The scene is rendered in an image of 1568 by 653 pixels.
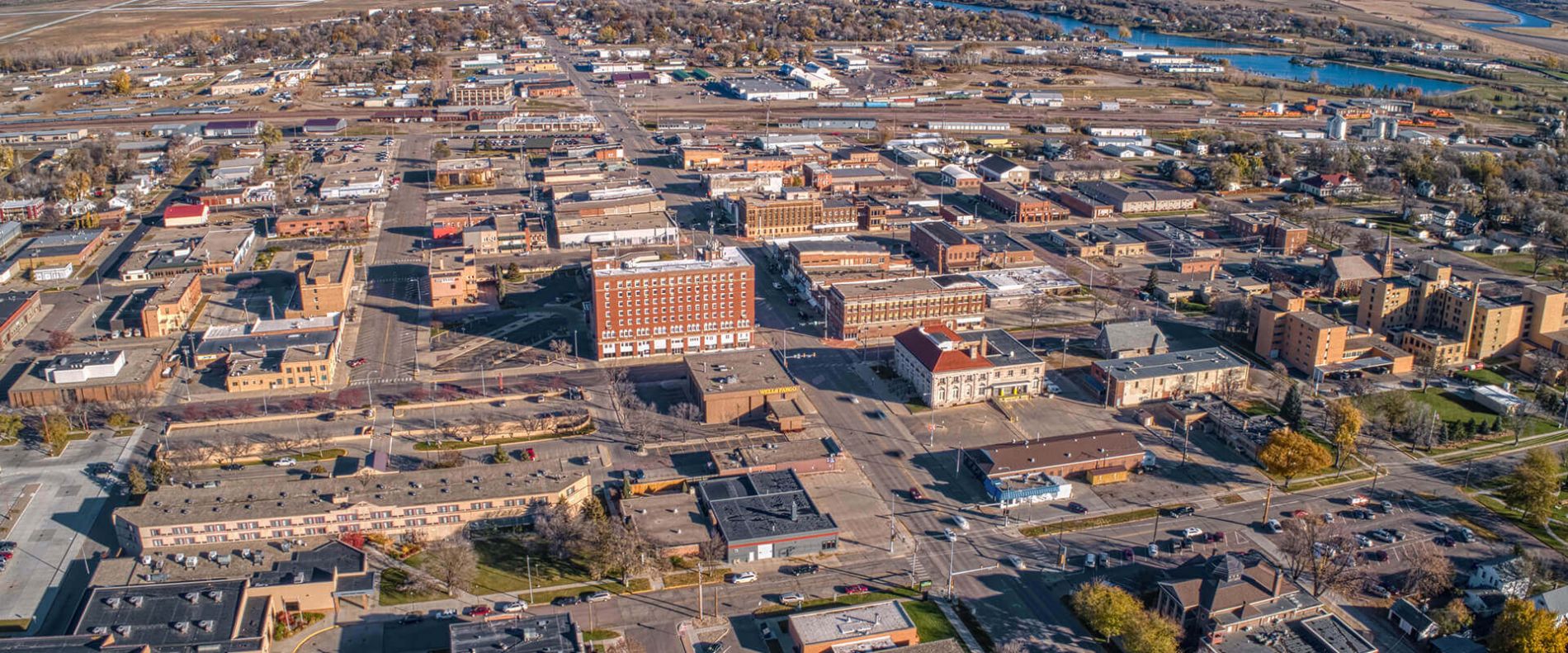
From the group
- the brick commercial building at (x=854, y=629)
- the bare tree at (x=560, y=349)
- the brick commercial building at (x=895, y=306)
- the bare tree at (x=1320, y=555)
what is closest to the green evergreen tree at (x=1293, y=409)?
the bare tree at (x=1320, y=555)

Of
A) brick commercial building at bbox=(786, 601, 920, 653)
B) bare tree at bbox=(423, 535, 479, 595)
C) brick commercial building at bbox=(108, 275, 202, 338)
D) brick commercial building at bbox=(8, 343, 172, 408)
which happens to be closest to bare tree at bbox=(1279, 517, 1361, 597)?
brick commercial building at bbox=(786, 601, 920, 653)

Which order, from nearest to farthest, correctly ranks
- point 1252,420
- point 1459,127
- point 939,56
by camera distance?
point 1252,420 → point 1459,127 → point 939,56

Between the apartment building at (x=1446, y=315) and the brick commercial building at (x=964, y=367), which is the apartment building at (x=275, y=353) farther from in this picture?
the apartment building at (x=1446, y=315)

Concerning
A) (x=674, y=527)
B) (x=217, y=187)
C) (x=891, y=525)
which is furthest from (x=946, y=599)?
(x=217, y=187)

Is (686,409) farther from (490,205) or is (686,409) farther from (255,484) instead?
(490,205)

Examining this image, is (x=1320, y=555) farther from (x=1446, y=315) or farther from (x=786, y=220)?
(x=786, y=220)

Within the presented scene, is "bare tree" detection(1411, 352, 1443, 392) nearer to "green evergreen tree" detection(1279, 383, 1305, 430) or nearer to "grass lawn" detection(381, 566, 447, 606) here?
"green evergreen tree" detection(1279, 383, 1305, 430)

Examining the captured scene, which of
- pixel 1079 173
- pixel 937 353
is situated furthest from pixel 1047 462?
pixel 1079 173
